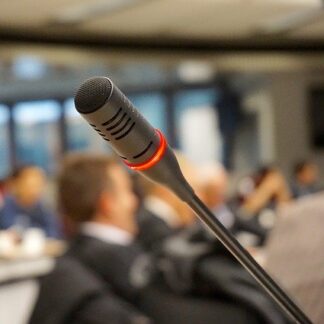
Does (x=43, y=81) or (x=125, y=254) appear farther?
(x=43, y=81)

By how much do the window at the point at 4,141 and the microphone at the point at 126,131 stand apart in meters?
10.3

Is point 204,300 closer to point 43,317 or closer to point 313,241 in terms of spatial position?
point 43,317

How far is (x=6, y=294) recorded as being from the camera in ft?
11.8

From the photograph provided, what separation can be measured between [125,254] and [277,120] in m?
7.86

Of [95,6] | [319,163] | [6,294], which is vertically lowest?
[319,163]

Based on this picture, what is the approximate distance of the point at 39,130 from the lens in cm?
1099

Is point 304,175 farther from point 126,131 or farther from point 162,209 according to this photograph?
point 126,131

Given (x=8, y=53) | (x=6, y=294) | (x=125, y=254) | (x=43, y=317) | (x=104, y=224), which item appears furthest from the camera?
(x=8, y=53)

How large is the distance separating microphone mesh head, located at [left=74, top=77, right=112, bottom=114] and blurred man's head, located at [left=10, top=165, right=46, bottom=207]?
20.3 ft

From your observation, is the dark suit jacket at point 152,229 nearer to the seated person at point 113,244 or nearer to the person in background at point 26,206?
the seated person at point 113,244

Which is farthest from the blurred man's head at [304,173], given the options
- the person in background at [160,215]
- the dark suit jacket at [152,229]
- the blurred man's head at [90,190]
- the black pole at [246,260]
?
the black pole at [246,260]

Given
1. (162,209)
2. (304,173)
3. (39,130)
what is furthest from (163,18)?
(39,130)

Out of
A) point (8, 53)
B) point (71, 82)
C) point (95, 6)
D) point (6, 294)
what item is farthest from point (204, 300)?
point (71, 82)

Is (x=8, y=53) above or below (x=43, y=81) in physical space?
above
